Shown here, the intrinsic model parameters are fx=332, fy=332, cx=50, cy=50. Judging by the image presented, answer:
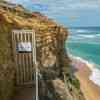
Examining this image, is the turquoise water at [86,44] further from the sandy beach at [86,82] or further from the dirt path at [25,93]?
the dirt path at [25,93]

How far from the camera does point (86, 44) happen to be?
346 cm

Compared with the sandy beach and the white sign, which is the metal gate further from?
the sandy beach

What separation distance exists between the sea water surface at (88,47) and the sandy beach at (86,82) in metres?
0.05

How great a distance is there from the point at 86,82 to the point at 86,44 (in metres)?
0.39

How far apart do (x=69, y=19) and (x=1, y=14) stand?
0.69 meters

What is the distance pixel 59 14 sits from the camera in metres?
3.38

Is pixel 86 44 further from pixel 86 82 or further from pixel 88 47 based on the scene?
pixel 86 82

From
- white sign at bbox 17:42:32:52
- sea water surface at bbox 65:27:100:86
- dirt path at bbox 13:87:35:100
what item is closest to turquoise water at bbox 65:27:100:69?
sea water surface at bbox 65:27:100:86

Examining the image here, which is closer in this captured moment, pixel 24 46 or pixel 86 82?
pixel 24 46

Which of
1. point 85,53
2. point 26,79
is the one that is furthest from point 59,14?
point 26,79

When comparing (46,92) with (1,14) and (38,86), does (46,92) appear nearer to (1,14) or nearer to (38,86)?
(38,86)

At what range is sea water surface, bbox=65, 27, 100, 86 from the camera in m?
3.42

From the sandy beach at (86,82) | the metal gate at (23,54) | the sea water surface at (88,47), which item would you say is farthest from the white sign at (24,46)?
the sandy beach at (86,82)

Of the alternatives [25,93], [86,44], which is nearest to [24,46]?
[25,93]
